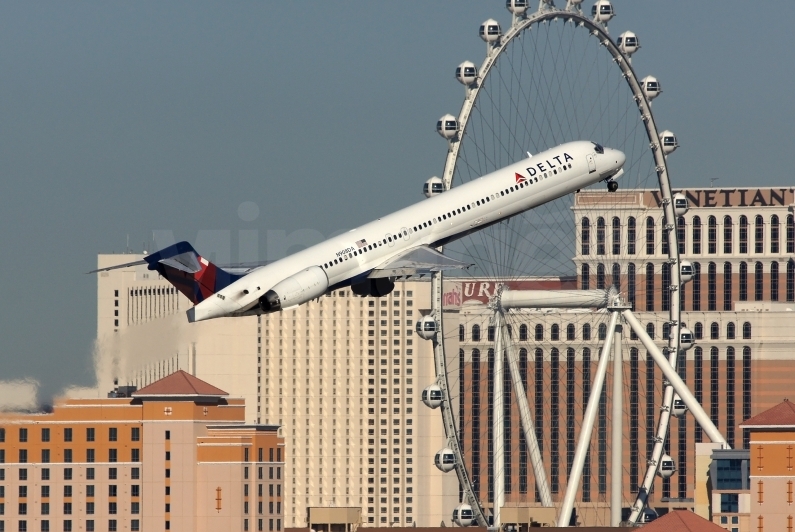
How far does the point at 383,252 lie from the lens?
117688 mm

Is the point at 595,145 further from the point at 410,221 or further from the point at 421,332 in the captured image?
the point at 421,332

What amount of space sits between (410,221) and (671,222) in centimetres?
5606

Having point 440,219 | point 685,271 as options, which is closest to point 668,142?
point 685,271

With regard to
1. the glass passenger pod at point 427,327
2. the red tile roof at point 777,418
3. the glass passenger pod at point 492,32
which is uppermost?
the glass passenger pod at point 492,32

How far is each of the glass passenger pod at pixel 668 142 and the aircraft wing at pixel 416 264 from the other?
52.8 metres

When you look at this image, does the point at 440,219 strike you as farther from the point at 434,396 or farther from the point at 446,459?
the point at 446,459

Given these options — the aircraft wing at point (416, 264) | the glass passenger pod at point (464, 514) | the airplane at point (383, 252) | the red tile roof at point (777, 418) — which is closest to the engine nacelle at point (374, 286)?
the airplane at point (383, 252)

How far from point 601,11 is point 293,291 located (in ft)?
196

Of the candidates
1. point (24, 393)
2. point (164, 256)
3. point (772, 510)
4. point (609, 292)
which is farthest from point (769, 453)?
point (164, 256)

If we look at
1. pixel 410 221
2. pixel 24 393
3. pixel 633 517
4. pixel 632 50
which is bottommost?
pixel 633 517

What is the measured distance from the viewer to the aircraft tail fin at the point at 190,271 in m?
112

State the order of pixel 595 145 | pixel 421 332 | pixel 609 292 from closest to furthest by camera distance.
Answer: pixel 595 145, pixel 421 332, pixel 609 292

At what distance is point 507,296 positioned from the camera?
540 feet

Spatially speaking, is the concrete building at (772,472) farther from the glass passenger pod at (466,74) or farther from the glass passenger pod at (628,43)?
the glass passenger pod at (466,74)
